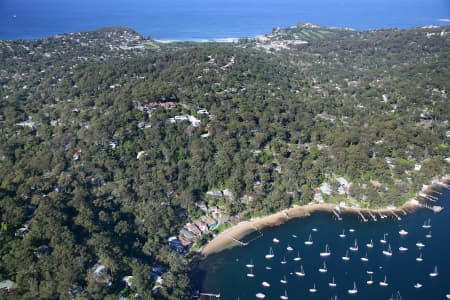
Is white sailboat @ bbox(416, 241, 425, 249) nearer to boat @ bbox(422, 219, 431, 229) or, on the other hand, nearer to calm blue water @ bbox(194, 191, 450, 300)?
calm blue water @ bbox(194, 191, 450, 300)

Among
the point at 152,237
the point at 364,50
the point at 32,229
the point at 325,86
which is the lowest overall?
the point at 152,237

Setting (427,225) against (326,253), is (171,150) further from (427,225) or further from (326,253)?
(427,225)

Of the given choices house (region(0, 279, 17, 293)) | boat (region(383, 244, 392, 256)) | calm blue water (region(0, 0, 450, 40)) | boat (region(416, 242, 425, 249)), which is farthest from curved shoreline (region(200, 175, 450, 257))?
calm blue water (region(0, 0, 450, 40))

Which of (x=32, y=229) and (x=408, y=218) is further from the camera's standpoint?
(x=408, y=218)

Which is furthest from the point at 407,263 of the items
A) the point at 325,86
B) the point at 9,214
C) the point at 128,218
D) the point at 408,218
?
the point at 325,86

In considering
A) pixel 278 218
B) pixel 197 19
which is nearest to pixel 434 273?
pixel 278 218

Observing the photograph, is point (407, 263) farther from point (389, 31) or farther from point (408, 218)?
point (389, 31)

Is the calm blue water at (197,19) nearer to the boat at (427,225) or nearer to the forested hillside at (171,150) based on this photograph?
the forested hillside at (171,150)

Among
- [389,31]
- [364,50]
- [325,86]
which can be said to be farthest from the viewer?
[389,31]
